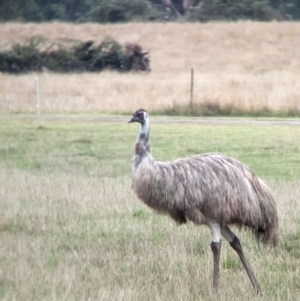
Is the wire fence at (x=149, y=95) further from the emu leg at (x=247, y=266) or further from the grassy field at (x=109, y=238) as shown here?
the emu leg at (x=247, y=266)

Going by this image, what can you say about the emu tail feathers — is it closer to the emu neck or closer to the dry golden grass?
the emu neck

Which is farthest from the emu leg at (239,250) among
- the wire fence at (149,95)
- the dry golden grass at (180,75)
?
the wire fence at (149,95)

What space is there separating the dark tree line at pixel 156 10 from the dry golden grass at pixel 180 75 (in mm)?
456

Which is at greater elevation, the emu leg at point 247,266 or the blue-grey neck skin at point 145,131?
the blue-grey neck skin at point 145,131

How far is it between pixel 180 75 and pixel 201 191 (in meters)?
27.2

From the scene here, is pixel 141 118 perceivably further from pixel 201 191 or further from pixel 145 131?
pixel 201 191

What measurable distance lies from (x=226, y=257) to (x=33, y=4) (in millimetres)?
7424

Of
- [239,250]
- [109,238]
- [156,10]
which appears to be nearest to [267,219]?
[239,250]

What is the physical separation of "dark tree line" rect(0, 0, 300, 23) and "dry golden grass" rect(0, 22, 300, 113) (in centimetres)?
46

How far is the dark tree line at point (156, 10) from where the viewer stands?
1809 centimetres

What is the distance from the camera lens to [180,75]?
1412 inches

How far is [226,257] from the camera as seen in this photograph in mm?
9844

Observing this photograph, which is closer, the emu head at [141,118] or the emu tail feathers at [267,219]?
the emu head at [141,118]

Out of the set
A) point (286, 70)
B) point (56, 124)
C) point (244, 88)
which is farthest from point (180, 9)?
point (56, 124)
